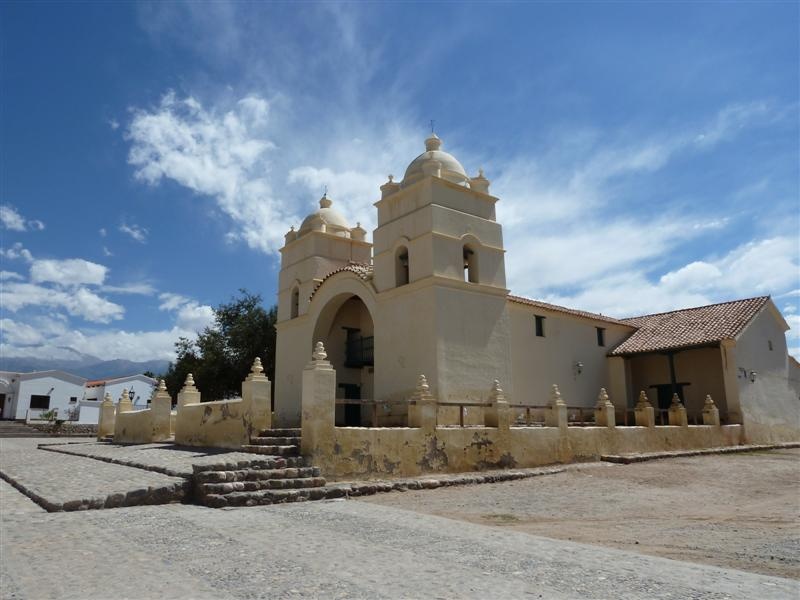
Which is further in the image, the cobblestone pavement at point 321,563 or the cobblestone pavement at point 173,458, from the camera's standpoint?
the cobblestone pavement at point 173,458

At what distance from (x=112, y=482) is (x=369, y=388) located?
10687mm

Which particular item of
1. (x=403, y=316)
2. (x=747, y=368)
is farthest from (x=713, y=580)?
(x=747, y=368)

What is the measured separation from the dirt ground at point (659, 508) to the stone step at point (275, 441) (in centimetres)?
211

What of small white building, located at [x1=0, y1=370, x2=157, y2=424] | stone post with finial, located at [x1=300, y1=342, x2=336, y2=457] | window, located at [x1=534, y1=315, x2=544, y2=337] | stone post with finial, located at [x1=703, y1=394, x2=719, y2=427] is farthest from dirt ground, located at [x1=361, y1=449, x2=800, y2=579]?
small white building, located at [x1=0, y1=370, x2=157, y2=424]

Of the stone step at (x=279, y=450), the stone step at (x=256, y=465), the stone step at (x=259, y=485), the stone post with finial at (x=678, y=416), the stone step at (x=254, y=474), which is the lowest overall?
the stone step at (x=259, y=485)

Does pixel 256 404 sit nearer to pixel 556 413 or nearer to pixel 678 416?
pixel 556 413

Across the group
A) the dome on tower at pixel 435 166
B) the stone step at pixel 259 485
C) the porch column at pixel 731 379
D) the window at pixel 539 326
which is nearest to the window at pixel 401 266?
the dome on tower at pixel 435 166

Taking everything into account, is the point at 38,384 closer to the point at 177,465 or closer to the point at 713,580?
the point at 177,465

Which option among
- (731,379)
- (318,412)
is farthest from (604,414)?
(318,412)

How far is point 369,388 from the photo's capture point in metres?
20.4

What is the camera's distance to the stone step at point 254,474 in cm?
989

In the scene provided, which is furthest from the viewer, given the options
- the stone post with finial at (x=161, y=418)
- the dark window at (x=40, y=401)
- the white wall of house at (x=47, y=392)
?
the dark window at (x=40, y=401)

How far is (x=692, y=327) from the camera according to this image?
2309cm

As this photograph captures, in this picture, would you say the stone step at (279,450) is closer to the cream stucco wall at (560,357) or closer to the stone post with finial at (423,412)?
the stone post with finial at (423,412)
